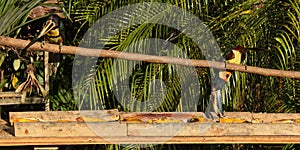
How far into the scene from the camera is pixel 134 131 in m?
2.79

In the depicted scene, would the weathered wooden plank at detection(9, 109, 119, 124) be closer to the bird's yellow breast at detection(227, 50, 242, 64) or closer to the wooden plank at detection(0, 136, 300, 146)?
the wooden plank at detection(0, 136, 300, 146)

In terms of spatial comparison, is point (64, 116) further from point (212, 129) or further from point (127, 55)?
point (212, 129)

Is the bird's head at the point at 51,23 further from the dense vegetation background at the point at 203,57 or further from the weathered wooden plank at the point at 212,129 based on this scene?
the weathered wooden plank at the point at 212,129

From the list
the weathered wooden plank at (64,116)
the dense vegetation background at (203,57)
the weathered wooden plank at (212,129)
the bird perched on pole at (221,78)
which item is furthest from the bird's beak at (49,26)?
the weathered wooden plank at (212,129)

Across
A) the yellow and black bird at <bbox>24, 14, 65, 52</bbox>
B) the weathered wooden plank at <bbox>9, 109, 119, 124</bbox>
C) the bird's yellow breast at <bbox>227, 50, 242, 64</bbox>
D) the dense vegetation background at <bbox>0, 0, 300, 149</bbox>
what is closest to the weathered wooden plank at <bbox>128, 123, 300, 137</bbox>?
the weathered wooden plank at <bbox>9, 109, 119, 124</bbox>

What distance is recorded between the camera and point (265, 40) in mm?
4117

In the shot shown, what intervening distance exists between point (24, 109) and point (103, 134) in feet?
7.96

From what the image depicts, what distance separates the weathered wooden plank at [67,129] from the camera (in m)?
2.72

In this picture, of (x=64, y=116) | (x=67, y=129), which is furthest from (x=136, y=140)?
(x=64, y=116)

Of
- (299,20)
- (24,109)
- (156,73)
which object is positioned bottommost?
(24,109)

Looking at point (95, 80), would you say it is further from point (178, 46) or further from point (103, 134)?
point (103, 134)

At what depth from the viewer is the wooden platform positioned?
108 inches

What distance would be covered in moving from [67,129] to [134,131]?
11.8 inches

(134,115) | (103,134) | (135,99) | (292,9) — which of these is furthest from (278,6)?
(103,134)
